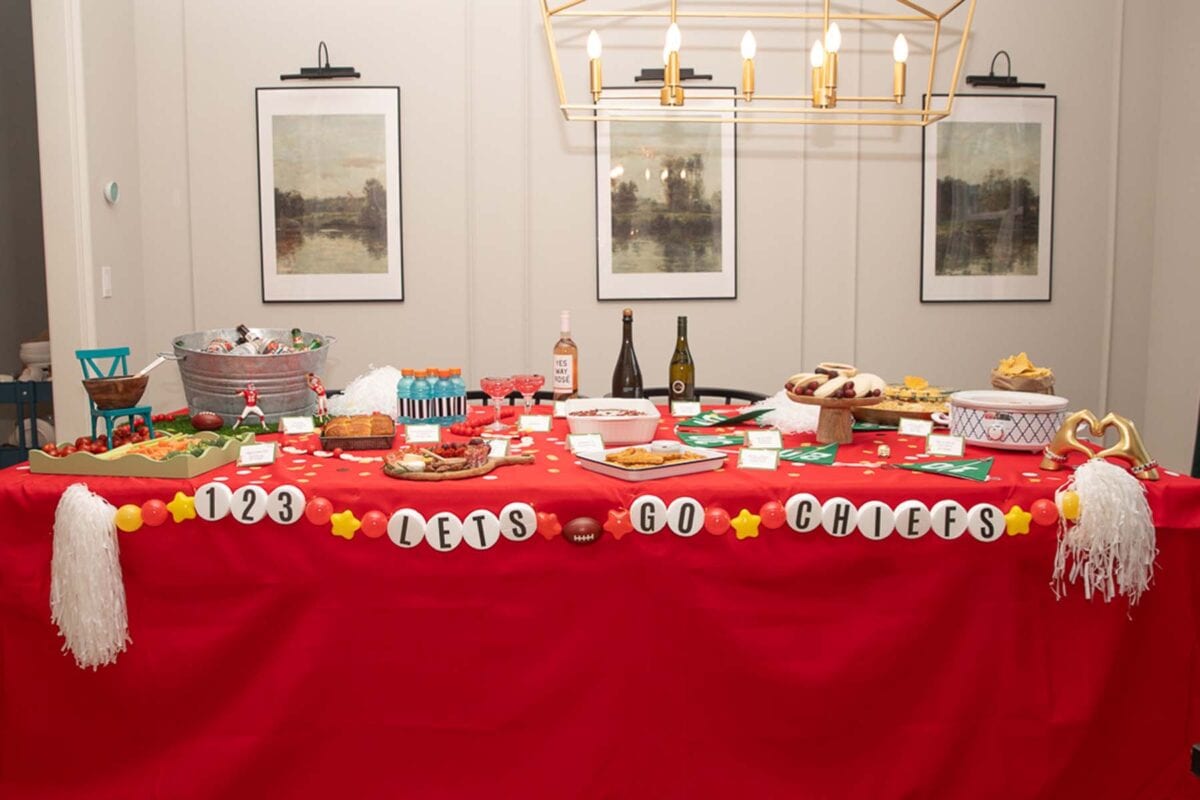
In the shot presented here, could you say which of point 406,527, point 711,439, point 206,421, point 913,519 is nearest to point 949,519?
point 913,519

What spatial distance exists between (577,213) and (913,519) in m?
2.72

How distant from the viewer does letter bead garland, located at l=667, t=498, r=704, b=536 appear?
1.82 meters

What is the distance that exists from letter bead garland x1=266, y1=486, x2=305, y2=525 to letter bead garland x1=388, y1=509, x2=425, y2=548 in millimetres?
173

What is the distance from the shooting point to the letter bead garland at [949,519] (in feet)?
5.97

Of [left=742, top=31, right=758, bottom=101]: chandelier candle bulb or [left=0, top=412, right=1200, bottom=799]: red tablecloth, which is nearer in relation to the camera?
[left=0, top=412, right=1200, bottom=799]: red tablecloth

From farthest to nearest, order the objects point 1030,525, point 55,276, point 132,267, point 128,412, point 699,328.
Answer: point 699,328 → point 132,267 → point 55,276 → point 128,412 → point 1030,525

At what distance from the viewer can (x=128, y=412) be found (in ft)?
7.02

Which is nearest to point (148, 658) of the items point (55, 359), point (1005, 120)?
point (55, 359)

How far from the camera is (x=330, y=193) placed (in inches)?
164

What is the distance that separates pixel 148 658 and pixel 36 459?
18.1 inches

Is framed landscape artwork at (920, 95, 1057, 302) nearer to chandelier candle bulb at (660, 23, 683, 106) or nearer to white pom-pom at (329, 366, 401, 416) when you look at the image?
chandelier candle bulb at (660, 23, 683, 106)

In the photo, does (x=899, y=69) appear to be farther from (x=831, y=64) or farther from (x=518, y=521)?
(x=518, y=521)

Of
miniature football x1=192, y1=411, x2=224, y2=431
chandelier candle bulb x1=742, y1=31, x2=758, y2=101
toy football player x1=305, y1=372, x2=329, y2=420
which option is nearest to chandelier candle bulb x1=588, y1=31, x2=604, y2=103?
chandelier candle bulb x1=742, y1=31, x2=758, y2=101

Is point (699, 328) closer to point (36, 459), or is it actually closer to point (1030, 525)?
point (1030, 525)
